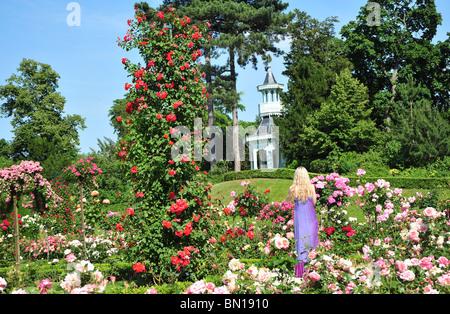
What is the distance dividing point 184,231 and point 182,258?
1.21ft

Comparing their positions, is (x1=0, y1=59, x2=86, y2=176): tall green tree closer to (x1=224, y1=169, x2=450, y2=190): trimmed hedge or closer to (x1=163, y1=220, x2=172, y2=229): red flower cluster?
(x1=224, y1=169, x2=450, y2=190): trimmed hedge

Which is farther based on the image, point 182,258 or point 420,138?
point 420,138

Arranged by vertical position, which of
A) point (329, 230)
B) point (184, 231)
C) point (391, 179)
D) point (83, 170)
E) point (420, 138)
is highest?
point (420, 138)

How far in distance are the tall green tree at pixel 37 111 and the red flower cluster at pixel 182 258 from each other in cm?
3066

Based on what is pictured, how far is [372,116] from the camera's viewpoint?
32062mm

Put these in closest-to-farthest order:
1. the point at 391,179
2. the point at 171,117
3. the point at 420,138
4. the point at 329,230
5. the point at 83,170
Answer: the point at 171,117 → the point at 329,230 → the point at 83,170 → the point at 391,179 → the point at 420,138

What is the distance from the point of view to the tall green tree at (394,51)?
30922mm

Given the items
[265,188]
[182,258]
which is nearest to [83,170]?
[182,258]

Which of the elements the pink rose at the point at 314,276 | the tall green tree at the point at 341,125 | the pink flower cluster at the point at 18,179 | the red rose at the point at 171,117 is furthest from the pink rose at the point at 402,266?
the tall green tree at the point at 341,125

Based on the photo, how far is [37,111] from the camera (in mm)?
35906

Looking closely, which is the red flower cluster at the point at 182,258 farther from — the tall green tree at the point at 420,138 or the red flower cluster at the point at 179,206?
the tall green tree at the point at 420,138

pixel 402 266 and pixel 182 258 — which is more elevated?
pixel 402 266

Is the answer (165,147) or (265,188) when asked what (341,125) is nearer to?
(265,188)

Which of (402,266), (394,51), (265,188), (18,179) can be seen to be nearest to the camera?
(402,266)
